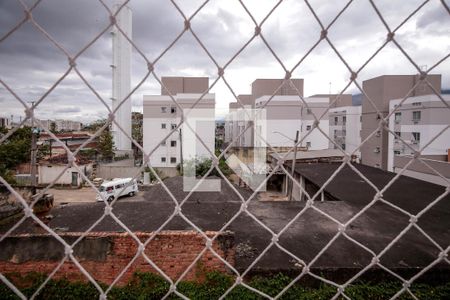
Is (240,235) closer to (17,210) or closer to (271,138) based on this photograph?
(17,210)

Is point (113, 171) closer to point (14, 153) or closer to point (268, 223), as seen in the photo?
point (14, 153)

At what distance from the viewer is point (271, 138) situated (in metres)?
15.4

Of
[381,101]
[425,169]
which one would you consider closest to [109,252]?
[425,169]

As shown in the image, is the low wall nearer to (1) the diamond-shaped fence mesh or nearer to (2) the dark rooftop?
(1) the diamond-shaped fence mesh

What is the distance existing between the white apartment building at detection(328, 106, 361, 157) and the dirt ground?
13.6 meters

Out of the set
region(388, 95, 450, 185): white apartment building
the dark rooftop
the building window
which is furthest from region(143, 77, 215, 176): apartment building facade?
the building window

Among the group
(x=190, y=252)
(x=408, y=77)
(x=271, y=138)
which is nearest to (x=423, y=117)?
(x=408, y=77)

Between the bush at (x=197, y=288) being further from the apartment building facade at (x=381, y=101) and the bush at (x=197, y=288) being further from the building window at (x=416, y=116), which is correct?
the apartment building facade at (x=381, y=101)

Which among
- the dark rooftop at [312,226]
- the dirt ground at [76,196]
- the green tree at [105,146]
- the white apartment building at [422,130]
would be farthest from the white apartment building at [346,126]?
the green tree at [105,146]

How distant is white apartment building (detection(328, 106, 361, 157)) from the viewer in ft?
64.2

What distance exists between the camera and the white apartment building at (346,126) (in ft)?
64.2

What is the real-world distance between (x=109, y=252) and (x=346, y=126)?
20424mm

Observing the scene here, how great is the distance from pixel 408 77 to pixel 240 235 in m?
16.0

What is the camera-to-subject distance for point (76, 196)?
12.6m
